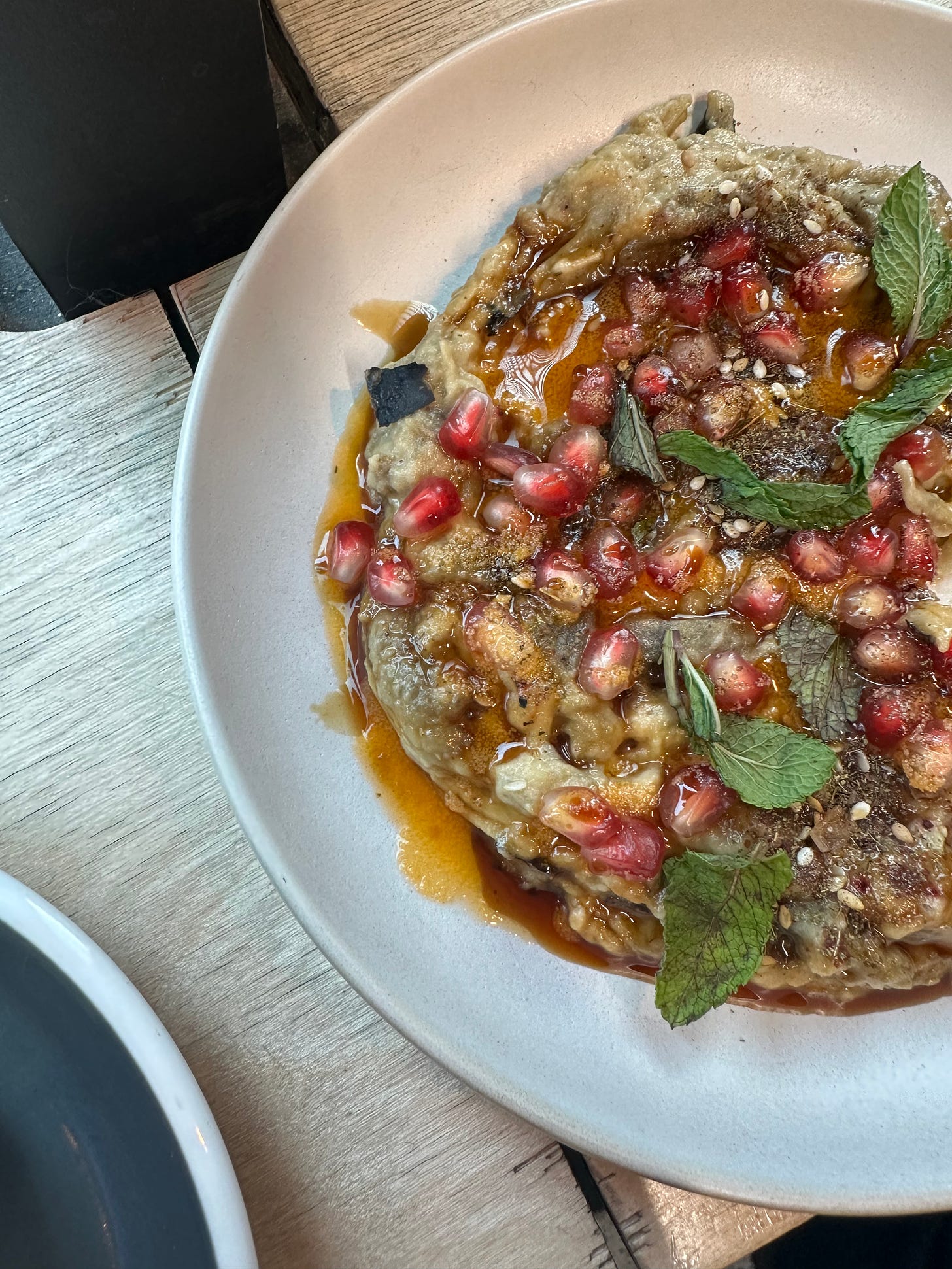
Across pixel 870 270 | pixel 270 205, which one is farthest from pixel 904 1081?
pixel 270 205

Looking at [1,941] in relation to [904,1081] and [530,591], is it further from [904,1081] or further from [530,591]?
[904,1081]

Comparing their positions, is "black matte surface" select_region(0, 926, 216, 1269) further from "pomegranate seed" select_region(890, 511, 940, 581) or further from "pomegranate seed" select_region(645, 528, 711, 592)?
"pomegranate seed" select_region(890, 511, 940, 581)

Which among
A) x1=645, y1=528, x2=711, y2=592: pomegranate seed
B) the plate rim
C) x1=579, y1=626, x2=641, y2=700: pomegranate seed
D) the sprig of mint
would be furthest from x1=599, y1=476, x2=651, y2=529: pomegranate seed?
the plate rim

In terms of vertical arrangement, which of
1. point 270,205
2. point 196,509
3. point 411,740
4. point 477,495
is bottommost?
point 411,740

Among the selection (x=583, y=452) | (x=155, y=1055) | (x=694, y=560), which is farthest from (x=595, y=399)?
(x=155, y=1055)

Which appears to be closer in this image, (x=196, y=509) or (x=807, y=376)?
(x=196, y=509)

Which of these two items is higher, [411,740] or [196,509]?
[196,509]
